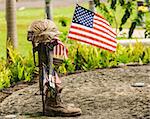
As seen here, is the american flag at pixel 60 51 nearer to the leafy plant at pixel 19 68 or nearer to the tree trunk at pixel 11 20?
the leafy plant at pixel 19 68

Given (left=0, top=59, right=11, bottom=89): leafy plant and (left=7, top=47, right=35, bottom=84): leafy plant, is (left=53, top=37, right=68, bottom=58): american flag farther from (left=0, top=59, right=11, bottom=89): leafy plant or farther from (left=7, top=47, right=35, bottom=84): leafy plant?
(left=7, top=47, right=35, bottom=84): leafy plant

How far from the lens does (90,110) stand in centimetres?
788

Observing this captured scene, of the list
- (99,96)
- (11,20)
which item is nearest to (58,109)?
(99,96)

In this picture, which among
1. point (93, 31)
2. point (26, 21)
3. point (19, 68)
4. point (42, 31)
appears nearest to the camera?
point (42, 31)

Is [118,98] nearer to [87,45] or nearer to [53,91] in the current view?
[53,91]

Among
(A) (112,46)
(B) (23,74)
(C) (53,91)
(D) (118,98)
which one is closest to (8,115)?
(C) (53,91)

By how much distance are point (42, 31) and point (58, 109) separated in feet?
3.40

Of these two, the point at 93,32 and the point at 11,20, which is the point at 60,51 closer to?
the point at 93,32

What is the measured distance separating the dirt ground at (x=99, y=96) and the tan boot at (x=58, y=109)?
0.31 feet

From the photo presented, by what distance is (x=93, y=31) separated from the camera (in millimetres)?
10859

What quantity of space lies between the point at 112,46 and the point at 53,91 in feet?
12.1

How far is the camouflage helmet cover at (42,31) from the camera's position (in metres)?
7.31

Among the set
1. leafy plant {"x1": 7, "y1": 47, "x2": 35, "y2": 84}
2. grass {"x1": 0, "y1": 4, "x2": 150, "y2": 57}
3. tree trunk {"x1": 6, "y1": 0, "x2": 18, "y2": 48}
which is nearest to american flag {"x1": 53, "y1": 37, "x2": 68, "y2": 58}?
leafy plant {"x1": 7, "y1": 47, "x2": 35, "y2": 84}

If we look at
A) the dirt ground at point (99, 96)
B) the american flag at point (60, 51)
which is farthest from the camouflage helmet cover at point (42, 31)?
the dirt ground at point (99, 96)
